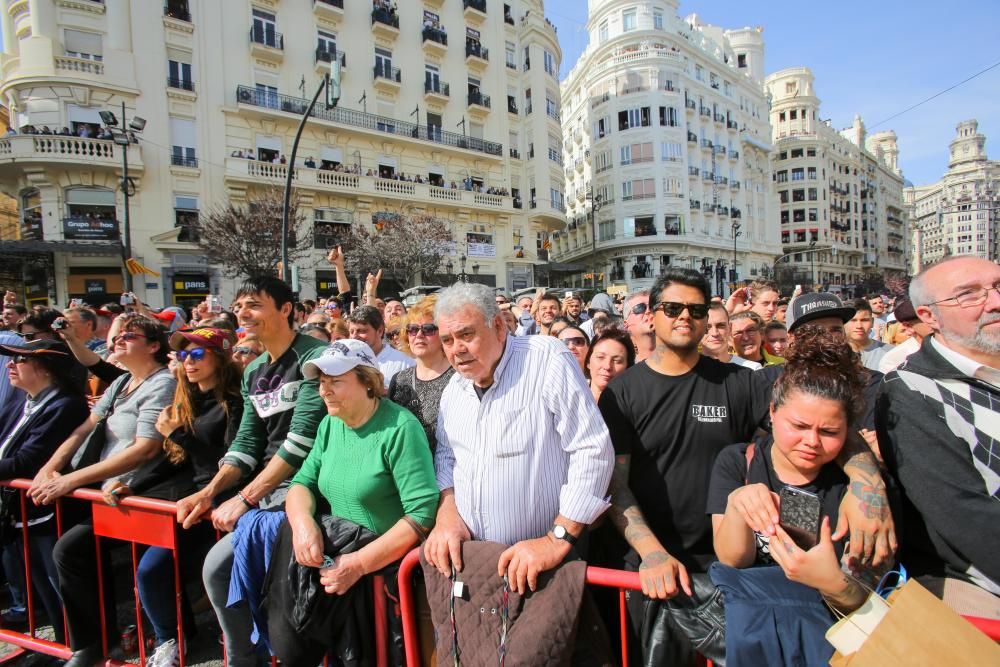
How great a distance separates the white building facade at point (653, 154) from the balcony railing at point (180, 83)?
28.1 meters

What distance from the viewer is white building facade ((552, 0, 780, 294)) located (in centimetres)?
4369

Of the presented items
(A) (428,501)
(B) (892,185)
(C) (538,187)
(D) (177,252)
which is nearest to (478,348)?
(A) (428,501)

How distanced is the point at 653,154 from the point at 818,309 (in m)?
45.2

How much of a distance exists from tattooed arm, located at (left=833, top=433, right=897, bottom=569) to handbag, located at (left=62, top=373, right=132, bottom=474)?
405 centimetres

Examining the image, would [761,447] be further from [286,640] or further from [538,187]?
[538,187]

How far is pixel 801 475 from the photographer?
5.85 feet

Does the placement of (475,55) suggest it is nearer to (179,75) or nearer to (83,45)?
(179,75)

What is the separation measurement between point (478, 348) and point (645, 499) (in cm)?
109

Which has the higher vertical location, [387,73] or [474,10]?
[474,10]

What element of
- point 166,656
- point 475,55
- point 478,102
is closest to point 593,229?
point 478,102

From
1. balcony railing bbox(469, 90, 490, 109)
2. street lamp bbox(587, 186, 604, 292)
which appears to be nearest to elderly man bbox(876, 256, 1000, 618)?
street lamp bbox(587, 186, 604, 292)

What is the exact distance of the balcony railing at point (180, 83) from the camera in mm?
22109

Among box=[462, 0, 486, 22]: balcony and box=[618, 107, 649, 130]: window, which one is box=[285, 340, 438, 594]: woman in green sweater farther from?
box=[618, 107, 649, 130]: window

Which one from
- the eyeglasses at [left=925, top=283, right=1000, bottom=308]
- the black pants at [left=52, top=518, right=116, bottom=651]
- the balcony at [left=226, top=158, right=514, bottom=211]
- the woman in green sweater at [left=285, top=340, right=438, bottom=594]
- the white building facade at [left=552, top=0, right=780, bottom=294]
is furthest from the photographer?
the white building facade at [left=552, top=0, right=780, bottom=294]
